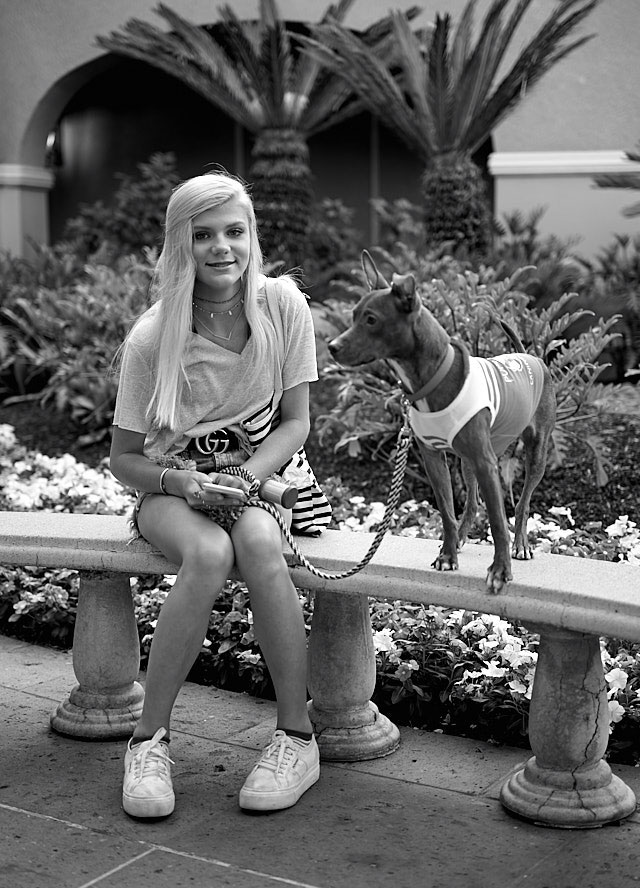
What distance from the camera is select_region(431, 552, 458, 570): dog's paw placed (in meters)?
3.07

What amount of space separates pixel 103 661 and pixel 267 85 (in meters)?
9.29

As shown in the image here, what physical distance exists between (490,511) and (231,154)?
44.6 feet

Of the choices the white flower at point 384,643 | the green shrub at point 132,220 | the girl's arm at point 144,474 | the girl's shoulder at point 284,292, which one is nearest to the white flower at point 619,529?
the white flower at point 384,643

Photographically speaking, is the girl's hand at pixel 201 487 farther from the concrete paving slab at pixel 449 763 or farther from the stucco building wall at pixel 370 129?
the stucco building wall at pixel 370 129

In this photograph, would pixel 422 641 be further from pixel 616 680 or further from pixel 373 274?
pixel 373 274

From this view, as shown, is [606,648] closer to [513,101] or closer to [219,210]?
[219,210]

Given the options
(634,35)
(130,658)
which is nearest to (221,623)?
(130,658)

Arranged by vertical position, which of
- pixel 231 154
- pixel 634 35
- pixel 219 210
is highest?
pixel 634 35

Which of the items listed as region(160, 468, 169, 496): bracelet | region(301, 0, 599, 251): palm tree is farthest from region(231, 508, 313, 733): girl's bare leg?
region(301, 0, 599, 251): palm tree

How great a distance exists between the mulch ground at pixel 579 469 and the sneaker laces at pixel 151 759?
9.05ft

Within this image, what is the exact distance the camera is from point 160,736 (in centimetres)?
315

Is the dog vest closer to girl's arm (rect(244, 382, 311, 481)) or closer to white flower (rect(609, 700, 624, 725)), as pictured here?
girl's arm (rect(244, 382, 311, 481))

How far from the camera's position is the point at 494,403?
2.90 metres

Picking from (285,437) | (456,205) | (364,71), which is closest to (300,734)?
(285,437)
